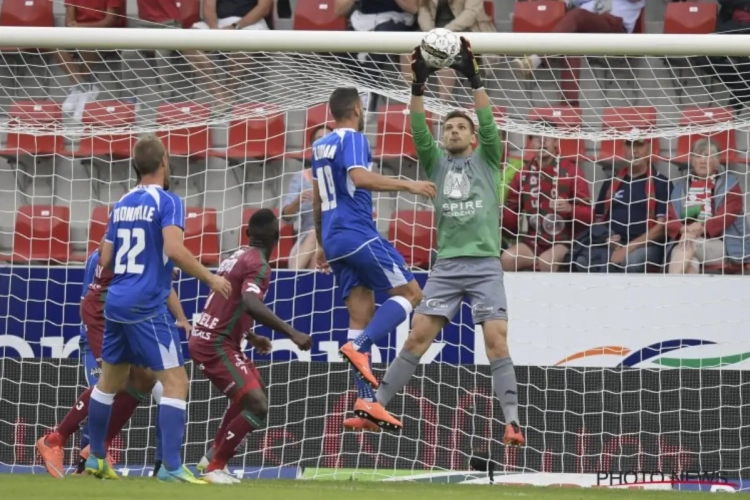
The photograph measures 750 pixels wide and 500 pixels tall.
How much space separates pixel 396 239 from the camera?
1105cm

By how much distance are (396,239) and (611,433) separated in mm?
2287

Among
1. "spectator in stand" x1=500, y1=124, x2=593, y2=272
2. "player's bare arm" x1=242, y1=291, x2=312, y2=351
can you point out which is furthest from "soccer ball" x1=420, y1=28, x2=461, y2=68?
"spectator in stand" x1=500, y1=124, x2=593, y2=272

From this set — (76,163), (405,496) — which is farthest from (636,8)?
(405,496)

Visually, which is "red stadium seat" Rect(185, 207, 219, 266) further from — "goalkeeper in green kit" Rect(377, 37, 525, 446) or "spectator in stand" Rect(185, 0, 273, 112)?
"goalkeeper in green kit" Rect(377, 37, 525, 446)

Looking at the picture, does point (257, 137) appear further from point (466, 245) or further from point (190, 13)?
point (466, 245)

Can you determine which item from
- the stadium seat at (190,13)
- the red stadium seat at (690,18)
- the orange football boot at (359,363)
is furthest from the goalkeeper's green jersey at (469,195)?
the stadium seat at (190,13)

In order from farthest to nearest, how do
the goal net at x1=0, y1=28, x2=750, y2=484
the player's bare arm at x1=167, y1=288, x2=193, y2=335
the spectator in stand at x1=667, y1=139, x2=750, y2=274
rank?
1. the spectator in stand at x1=667, y1=139, x2=750, y2=274
2. the goal net at x1=0, y1=28, x2=750, y2=484
3. the player's bare arm at x1=167, y1=288, x2=193, y2=335

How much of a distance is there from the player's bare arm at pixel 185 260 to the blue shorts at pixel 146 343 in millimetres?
389

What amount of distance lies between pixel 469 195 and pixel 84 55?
18.0ft

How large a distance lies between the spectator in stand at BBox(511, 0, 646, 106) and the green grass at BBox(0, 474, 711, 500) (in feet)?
14.9

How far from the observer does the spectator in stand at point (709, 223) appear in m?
10.5

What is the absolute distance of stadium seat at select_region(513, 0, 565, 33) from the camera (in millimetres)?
12883

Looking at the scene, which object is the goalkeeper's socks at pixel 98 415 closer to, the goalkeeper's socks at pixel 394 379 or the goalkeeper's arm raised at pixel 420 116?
the goalkeeper's socks at pixel 394 379

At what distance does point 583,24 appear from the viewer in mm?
12602
